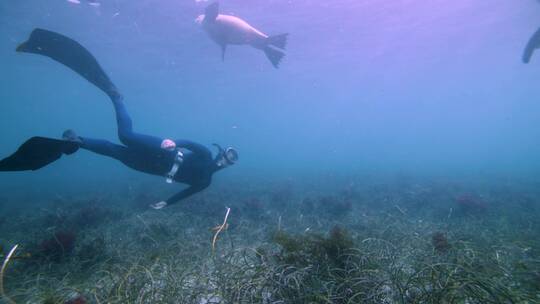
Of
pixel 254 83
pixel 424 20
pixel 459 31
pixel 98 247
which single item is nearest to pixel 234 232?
pixel 98 247

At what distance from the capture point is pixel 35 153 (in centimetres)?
573

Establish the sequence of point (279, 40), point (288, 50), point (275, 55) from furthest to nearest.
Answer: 1. point (288, 50)
2. point (275, 55)
3. point (279, 40)

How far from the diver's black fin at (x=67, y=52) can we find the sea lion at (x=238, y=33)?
5.46m

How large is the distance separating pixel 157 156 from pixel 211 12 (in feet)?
24.4

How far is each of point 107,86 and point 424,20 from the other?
26.7 meters

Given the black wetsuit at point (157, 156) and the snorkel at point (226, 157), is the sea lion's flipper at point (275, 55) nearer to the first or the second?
the snorkel at point (226, 157)

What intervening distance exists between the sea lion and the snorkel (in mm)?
5331

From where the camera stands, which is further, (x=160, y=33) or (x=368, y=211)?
(x=160, y=33)

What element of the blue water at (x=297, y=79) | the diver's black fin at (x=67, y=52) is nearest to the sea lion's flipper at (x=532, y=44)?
the blue water at (x=297, y=79)

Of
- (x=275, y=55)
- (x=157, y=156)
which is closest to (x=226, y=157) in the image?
(x=157, y=156)

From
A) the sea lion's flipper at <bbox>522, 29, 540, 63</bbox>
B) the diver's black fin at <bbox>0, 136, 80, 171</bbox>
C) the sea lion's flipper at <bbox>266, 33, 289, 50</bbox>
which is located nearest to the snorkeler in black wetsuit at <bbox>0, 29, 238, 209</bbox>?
the diver's black fin at <bbox>0, 136, 80, 171</bbox>

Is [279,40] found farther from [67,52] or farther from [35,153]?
[35,153]

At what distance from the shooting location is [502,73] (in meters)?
50.8

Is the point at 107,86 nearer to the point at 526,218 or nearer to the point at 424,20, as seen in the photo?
the point at 526,218
